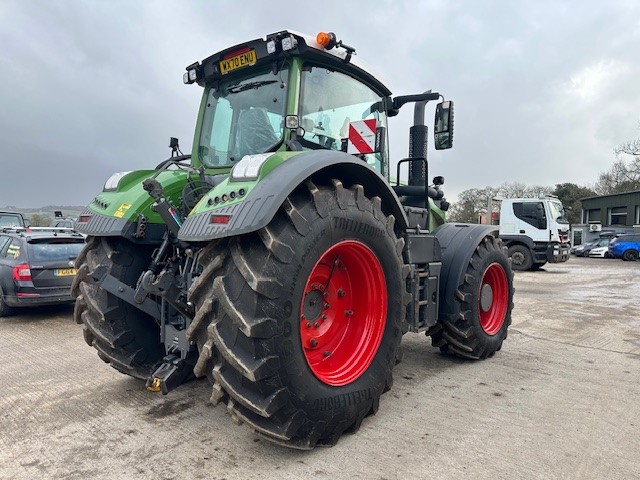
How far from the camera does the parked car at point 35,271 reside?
7.19 meters

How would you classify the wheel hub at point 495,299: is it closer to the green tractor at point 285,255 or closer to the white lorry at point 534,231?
the green tractor at point 285,255

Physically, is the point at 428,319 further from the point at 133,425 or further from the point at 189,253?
the point at 133,425

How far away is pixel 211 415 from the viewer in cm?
323

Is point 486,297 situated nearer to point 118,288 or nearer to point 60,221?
point 118,288

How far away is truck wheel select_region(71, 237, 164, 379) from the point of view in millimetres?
3342

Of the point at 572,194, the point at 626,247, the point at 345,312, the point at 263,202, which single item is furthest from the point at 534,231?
the point at 572,194

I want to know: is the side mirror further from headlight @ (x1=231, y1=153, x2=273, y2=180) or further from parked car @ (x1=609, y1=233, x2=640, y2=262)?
parked car @ (x1=609, y1=233, x2=640, y2=262)

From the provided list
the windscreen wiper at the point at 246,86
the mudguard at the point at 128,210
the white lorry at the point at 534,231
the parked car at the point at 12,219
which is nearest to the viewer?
the mudguard at the point at 128,210

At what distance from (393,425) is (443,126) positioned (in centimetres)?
263

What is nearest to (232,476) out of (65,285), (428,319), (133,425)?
(133,425)

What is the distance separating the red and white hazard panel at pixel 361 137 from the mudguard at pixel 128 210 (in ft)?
4.49

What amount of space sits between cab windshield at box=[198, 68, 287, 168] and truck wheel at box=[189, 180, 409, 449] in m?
0.99

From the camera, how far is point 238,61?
3635 mm

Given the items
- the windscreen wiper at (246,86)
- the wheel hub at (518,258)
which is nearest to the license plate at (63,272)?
the windscreen wiper at (246,86)
